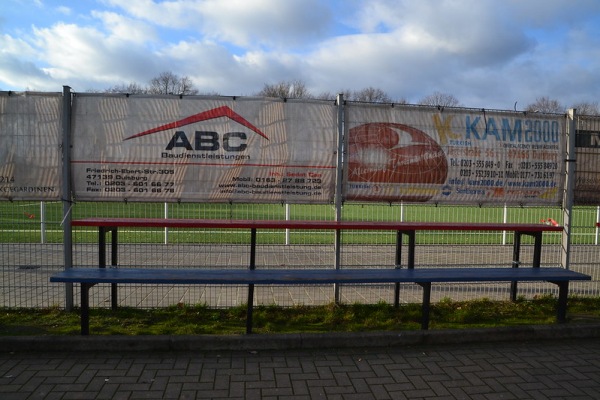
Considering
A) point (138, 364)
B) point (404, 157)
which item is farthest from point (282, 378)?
point (404, 157)

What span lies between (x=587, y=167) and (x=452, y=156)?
2094mm

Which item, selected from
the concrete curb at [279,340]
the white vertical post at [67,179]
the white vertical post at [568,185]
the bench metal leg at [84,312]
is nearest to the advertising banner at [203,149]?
the white vertical post at [67,179]

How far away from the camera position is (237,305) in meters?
5.79

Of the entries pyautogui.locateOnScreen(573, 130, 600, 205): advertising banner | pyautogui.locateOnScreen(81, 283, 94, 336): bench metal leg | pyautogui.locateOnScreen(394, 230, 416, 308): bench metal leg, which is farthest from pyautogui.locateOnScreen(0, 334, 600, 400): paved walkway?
pyautogui.locateOnScreen(573, 130, 600, 205): advertising banner

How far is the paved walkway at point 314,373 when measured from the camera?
3598mm

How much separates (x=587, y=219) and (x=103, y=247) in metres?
15.2

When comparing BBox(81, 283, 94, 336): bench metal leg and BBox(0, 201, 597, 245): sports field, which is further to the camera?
BBox(0, 201, 597, 245): sports field

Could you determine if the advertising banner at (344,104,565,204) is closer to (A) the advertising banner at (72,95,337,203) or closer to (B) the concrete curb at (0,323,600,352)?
(A) the advertising banner at (72,95,337,203)

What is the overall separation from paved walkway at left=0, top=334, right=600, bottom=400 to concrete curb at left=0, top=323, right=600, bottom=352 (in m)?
0.06

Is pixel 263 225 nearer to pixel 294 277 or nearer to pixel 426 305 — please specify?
pixel 294 277

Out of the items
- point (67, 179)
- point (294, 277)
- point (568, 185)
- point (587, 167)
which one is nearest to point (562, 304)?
point (568, 185)

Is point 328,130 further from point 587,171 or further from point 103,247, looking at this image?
point 587,171

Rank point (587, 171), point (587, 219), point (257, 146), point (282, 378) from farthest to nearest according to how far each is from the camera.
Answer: point (587, 219) → point (587, 171) → point (257, 146) → point (282, 378)

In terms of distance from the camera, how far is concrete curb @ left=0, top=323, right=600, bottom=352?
4359 mm
